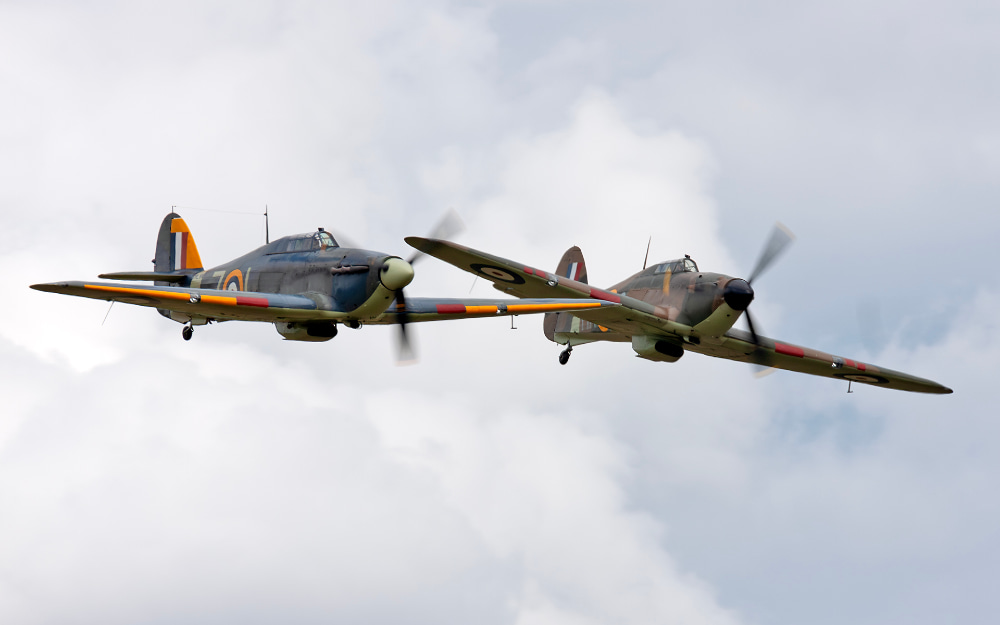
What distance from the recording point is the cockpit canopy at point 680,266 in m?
40.2

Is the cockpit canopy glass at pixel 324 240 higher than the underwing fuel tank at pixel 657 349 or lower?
higher

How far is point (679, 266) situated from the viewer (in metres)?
40.4

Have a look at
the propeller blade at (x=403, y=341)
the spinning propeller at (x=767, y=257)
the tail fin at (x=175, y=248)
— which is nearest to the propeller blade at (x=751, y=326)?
the spinning propeller at (x=767, y=257)

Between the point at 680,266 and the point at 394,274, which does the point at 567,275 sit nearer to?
the point at 680,266

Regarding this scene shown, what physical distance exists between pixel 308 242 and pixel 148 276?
7377 mm

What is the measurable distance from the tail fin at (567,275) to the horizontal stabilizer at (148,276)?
1120 centimetres

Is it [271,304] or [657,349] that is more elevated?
[271,304]

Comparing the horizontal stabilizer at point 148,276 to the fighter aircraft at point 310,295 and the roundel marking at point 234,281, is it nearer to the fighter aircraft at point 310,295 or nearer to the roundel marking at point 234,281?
the fighter aircraft at point 310,295

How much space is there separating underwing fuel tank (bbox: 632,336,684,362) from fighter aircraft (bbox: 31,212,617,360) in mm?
2531

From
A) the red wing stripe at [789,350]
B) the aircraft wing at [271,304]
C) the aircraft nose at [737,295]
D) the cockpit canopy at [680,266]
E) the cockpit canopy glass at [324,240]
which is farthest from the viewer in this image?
the red wing stripe at [789,350]

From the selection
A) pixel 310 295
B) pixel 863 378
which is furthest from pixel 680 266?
pixel 310 295

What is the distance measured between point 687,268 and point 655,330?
2023 millimetres

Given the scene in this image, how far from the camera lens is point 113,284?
32.0 m

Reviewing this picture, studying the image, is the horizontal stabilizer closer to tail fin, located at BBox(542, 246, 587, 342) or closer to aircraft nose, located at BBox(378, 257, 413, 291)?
aircraft nose, located at BBox(378, 257, 413, 291)
